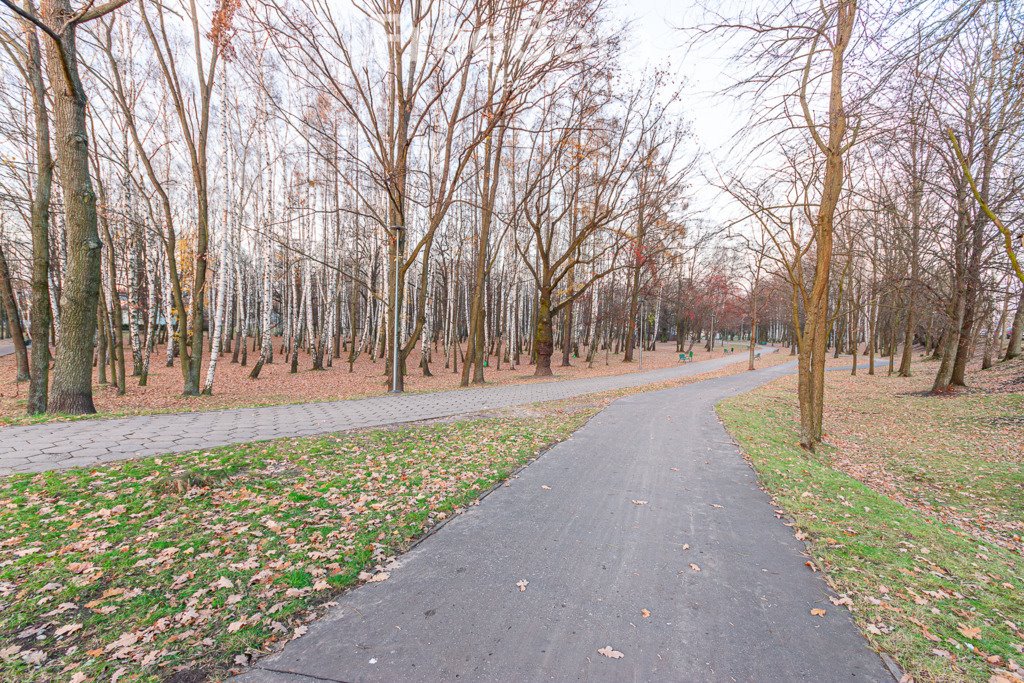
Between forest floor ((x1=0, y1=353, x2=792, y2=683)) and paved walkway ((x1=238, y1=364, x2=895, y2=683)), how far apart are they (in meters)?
0.30

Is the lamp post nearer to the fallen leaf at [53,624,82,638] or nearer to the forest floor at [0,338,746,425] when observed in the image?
the forest floor at [0,338,746,425]

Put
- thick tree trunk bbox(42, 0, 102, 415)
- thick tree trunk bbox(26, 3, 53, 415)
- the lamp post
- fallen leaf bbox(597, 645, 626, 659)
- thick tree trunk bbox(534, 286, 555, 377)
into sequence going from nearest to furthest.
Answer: fallen leaf bbox(597, 645, 626, 659) → thick tree trunk bbox(42, 0, 102, 415) → thick tree trunk bbox(26, 3, 53, 415) → the lamp post → thick tree trunk bbox(534, 286, 555, 377)

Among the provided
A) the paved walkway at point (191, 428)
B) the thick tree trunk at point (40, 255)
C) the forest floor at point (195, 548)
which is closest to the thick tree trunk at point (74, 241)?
the thick tree trunk at point (40, 255)

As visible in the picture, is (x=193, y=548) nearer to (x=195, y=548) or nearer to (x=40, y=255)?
(x=195, y=548)

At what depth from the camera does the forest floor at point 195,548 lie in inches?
92.7

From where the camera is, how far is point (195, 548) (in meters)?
3.30

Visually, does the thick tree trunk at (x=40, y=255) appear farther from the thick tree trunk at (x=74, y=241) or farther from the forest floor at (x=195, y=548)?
the forest floor at (x=195, y=548)

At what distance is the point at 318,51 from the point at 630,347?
27122 mm

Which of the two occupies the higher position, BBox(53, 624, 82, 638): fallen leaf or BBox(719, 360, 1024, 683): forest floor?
BBox(53, 624, 82, 638): fallen leaf

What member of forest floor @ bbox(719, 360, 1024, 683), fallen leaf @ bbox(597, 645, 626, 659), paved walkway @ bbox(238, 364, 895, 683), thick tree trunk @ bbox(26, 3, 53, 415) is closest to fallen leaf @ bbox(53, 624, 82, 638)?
paved walkway @ bbox(238, 364, 895, 683)

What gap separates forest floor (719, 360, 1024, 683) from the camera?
273 centimetres

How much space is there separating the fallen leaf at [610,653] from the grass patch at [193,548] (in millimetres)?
1737

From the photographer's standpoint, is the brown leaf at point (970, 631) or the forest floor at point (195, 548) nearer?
the forest floor at point (195, 548)

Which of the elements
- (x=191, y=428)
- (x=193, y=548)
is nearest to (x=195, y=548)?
(x=193, y=548)
